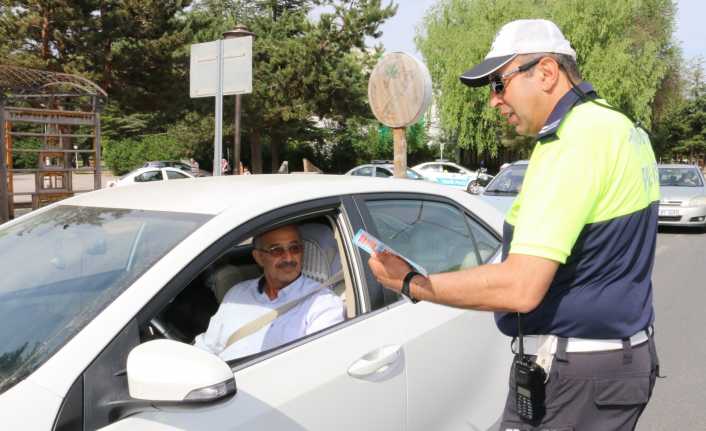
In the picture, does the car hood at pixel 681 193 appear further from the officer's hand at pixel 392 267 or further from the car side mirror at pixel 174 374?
the car side mirror at pixel 174 374

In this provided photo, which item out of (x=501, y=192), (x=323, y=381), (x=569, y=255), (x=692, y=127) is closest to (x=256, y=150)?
(x=501, y=192)

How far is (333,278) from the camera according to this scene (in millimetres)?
2625

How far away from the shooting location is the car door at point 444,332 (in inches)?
92.0

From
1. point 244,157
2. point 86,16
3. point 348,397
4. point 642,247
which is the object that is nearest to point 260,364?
point 348,397

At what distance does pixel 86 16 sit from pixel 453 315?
20692 millimetres

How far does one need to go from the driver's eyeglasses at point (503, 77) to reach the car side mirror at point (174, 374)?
107 cm

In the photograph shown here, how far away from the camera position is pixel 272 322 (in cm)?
240

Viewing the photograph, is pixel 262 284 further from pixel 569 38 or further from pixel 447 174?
pixel 569 38

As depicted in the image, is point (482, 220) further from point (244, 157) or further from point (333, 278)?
point (244, 157)

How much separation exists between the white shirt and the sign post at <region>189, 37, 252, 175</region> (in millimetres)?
3845

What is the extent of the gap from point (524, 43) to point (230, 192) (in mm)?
1144

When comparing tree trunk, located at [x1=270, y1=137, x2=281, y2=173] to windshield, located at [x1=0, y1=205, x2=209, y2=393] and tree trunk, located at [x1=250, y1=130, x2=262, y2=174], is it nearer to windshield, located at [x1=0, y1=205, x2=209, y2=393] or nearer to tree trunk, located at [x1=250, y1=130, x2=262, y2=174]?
tree trunk, located at [x1=250, y1=130, x2=262, y2=174]

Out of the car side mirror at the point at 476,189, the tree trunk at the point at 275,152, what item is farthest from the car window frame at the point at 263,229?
the tree trunk at the point at 275,152

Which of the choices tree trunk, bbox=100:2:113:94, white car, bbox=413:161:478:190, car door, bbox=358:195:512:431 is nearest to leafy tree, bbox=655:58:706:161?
white car, bbox=413:161:478:190
